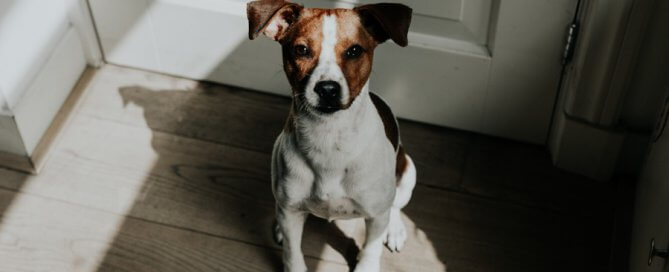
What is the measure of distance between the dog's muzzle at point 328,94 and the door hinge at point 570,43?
674mm

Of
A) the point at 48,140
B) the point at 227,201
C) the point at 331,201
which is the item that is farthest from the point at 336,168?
the point at 48,140

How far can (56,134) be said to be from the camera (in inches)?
78.5

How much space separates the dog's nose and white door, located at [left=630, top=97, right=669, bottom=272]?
0.57 metres

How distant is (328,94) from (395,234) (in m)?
0.60

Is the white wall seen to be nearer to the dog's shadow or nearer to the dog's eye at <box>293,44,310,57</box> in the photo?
the dog's shadow

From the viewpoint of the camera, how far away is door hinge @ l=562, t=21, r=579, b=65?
5.49ft

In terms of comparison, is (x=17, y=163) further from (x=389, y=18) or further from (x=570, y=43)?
(x=570, y=43)

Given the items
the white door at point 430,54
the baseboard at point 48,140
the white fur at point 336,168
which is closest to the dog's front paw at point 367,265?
the white fur at point 336,168

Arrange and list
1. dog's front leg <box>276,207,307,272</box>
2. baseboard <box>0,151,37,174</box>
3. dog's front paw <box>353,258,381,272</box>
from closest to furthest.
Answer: dog's front leg <box>276,207,307,272</box>, dog's front paw <box>353,258,381,272</box>, baseboard <box>0,151,37,174</box>

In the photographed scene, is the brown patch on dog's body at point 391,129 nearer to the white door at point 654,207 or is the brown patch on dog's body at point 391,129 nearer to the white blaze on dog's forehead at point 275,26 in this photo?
the white blaze on dog's forehead at point 275,26

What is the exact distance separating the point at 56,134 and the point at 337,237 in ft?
2.54

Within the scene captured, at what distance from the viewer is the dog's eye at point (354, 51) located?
48.9 inches


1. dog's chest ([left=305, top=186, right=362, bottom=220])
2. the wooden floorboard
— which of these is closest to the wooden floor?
the wooden floorboard

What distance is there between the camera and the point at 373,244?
1.63 meters
